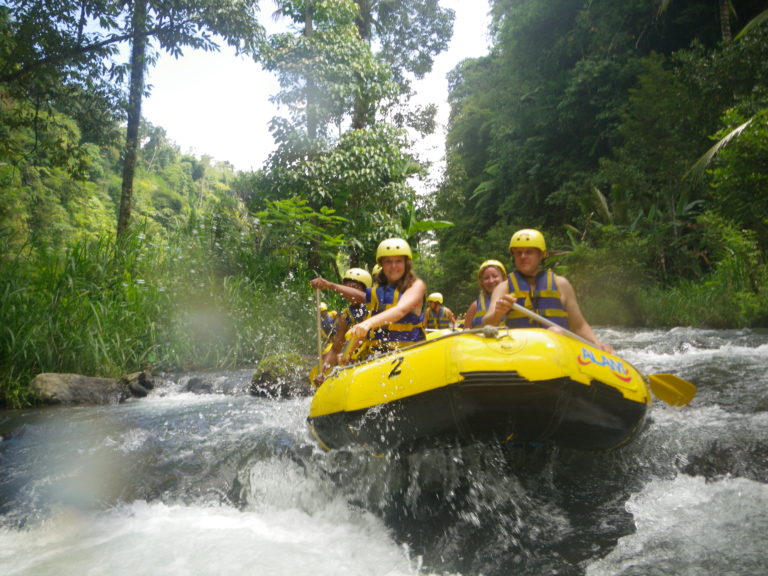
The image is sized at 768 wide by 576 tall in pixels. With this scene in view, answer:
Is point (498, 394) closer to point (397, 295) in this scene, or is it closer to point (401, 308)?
point (401, 308)

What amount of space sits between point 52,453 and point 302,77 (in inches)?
405

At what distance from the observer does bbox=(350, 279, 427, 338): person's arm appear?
3.52 m

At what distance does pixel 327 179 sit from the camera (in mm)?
12414

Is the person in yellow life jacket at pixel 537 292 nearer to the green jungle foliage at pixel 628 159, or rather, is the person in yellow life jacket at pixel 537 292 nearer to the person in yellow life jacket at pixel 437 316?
the person in yellow life jacket at pixel 437 316

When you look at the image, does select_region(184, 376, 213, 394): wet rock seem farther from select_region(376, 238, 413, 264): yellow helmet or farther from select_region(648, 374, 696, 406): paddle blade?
select_region(648, 374, 696, 406): paddle blade

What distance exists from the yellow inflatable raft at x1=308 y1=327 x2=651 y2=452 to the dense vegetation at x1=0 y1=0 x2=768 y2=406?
490cm

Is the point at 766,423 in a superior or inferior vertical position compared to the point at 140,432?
superior

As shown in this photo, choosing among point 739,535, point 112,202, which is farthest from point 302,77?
point 112,202

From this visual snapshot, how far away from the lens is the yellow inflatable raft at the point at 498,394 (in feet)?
8.95

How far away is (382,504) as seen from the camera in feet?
11.3

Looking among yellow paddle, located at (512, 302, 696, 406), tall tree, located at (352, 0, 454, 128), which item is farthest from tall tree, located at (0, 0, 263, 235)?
tall tree, located at (352, 0, 454, 128)

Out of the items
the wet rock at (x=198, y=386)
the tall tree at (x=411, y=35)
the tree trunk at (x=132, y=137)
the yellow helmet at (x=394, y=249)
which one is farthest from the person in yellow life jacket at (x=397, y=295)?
the tall tree at (x=411, y=35)

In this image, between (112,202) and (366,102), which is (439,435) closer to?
(366,102)

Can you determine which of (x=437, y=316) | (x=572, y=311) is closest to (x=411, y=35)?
(x=437, y=316)
